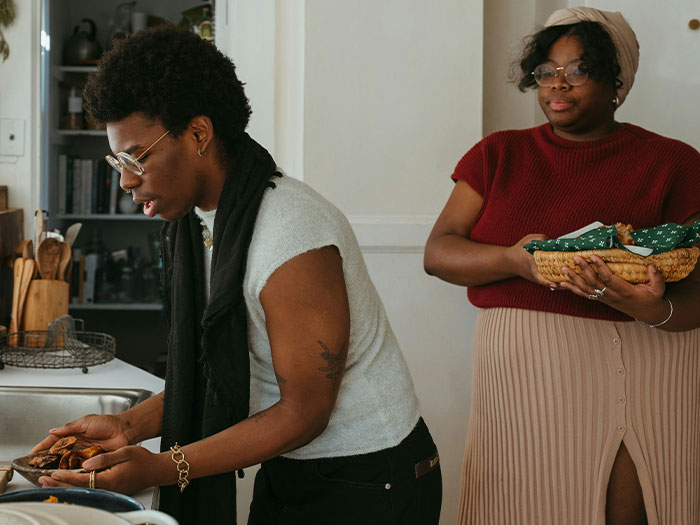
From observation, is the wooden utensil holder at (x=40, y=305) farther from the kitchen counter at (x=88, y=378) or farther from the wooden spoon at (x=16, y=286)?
the kitchen counter at (x=88, y=378)

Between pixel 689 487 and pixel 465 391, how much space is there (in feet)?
2.46

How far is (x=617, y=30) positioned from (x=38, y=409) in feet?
4.80

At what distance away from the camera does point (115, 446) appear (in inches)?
43.9

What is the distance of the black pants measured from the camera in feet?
3.71

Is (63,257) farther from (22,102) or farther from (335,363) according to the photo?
(335,363)

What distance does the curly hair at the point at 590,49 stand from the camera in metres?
1.59

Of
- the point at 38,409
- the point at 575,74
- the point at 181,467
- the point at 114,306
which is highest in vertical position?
the point at 575,74

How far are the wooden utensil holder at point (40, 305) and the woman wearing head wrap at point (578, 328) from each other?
3.64ft

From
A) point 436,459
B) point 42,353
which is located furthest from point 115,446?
point 42,353

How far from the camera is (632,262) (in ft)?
4.53

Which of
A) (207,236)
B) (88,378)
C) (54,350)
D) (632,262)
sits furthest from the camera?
(54,350)

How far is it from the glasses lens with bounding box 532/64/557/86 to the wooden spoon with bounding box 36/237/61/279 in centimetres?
139

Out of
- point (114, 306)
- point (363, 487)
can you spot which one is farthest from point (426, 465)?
point (114, 306)

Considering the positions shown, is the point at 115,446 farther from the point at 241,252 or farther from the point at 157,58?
the point at 157,58
